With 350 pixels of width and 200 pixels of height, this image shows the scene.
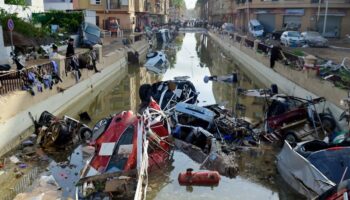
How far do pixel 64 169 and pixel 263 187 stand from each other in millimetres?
5995

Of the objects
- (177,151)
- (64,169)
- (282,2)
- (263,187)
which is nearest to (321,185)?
(263,187)

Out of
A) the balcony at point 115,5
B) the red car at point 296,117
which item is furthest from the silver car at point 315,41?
the balcony at point 115,5

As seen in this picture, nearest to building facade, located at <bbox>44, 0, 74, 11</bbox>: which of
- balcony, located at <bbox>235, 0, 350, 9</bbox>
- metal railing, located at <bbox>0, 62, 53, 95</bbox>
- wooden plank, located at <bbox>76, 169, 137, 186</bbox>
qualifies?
balcony, located at <bbox>235, 0, 350, 9</bbox>

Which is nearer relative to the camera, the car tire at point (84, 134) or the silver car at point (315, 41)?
the car tire at point (84, 134)

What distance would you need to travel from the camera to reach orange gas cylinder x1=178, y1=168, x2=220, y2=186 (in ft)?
35.5

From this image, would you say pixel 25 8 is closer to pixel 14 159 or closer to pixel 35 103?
pixel 35 103

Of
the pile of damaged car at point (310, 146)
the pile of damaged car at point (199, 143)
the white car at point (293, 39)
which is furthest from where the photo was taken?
the white car at point (293, 39)

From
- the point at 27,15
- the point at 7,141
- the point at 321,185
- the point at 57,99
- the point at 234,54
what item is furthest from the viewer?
the point at 234,54

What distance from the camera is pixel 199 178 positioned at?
10820mm

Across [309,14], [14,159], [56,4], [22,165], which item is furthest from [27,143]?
[309,14]

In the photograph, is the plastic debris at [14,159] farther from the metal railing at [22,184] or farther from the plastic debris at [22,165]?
the metal railing at [22,184]

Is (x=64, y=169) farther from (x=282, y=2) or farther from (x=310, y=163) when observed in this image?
(x=282, y=2)

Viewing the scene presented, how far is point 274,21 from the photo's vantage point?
5500cm

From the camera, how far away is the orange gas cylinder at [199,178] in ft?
35.5
